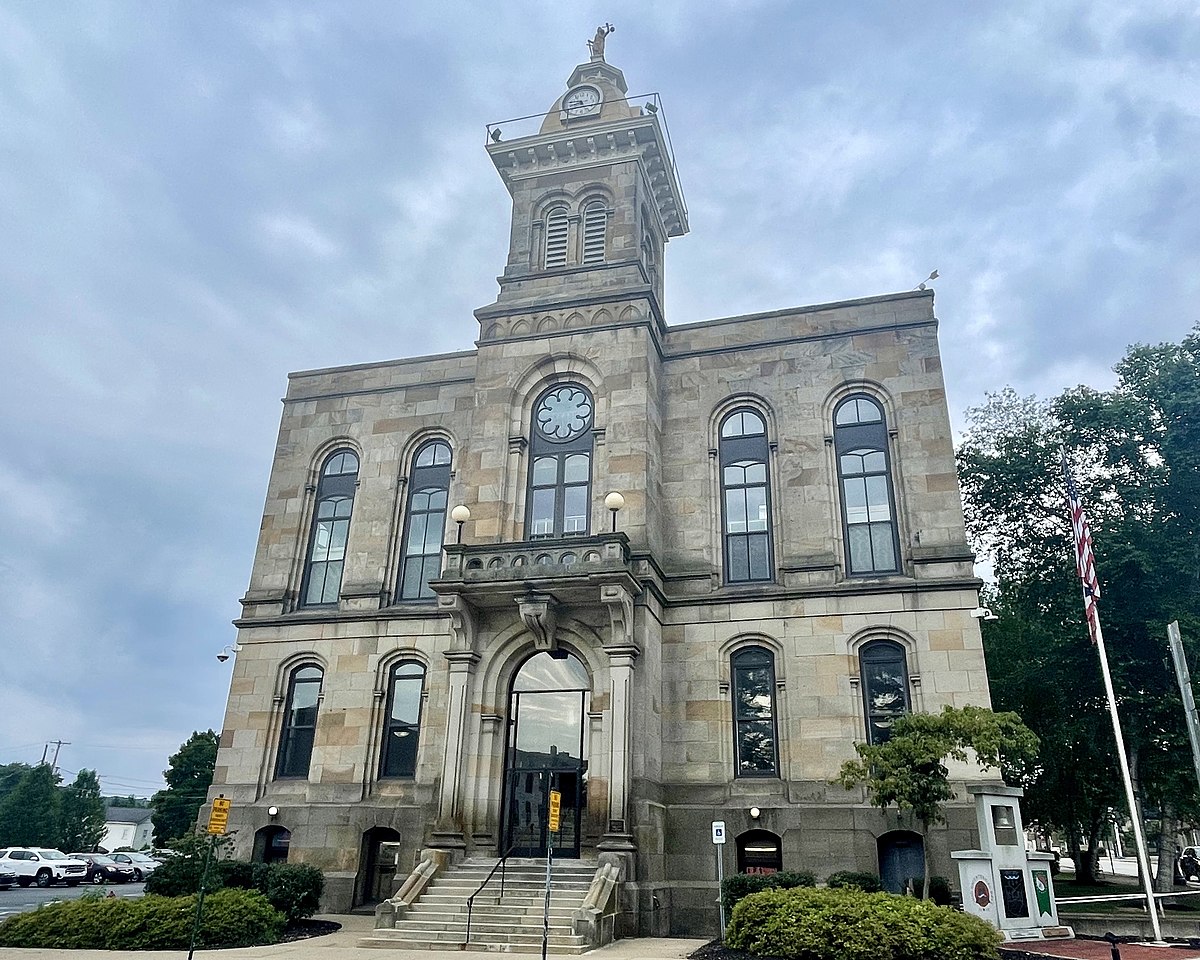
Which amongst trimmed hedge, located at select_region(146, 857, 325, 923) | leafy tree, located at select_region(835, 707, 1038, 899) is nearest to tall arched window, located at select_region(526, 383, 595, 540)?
leafy tree, located at select_region(835, 707, 1038, 899)

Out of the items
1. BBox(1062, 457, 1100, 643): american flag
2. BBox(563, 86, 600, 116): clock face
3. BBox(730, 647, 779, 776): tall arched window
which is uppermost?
BBox(563, 86, 600, 116): clock face

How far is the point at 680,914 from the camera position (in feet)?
67.3

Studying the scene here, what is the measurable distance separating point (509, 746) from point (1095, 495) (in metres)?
19.5

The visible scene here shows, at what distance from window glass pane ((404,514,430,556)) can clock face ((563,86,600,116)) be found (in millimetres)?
15343

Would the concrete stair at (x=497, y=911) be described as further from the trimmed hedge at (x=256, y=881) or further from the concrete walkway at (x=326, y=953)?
the trimmed hedge at (x=256, y=881)

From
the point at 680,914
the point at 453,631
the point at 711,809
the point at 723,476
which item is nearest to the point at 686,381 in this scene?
→ the point at 723,476

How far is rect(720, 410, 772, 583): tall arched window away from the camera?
23891 mm

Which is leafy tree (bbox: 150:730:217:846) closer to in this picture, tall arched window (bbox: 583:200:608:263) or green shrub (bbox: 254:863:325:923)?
green shrub (bbox: 254:863:325:923)

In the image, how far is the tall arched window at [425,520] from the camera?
86.5 ft

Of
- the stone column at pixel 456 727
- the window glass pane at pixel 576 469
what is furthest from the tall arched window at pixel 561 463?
the stone column at pixel 456 727

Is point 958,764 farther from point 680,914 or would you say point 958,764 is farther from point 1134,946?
point 680,914

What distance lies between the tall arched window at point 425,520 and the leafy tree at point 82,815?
52640 mm

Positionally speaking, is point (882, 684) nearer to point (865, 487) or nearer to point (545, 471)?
point (865, 487)

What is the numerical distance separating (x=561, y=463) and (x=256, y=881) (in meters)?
12.6
